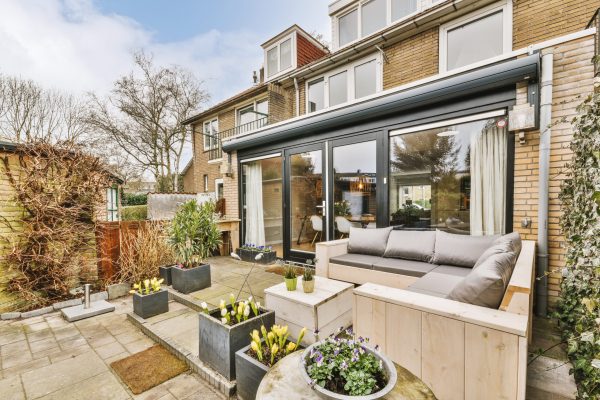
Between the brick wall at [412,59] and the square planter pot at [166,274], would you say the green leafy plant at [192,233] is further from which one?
the brick wall at [412,59]

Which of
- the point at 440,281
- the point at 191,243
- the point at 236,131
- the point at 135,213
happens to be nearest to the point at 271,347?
the point at 440,281

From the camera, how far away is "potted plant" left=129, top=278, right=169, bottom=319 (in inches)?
119

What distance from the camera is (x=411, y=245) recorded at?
3354 millimetres

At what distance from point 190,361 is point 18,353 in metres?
1.71

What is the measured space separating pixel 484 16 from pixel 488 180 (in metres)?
4.32

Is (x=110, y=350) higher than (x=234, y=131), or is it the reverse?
(x=234, y=131)

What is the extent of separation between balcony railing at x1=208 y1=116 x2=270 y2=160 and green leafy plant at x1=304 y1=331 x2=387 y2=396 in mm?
8508

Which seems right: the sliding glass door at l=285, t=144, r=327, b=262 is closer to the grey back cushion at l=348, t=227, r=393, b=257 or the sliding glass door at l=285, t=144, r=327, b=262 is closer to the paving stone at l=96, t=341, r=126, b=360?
the grey back cushion at l=348, t=227, r=393, b=257

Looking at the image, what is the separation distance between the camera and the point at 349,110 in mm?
4172

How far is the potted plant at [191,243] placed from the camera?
3.75m

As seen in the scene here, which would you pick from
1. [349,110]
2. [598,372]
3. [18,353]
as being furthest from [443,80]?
[18,353]

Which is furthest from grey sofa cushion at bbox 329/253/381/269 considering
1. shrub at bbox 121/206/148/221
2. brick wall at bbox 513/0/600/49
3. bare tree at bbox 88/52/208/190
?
bare tree at bbox 88/52/208/190

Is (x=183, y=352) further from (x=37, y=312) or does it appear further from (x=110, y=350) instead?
(x=37, y=312)

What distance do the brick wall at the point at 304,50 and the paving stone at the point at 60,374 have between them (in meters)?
9.24
